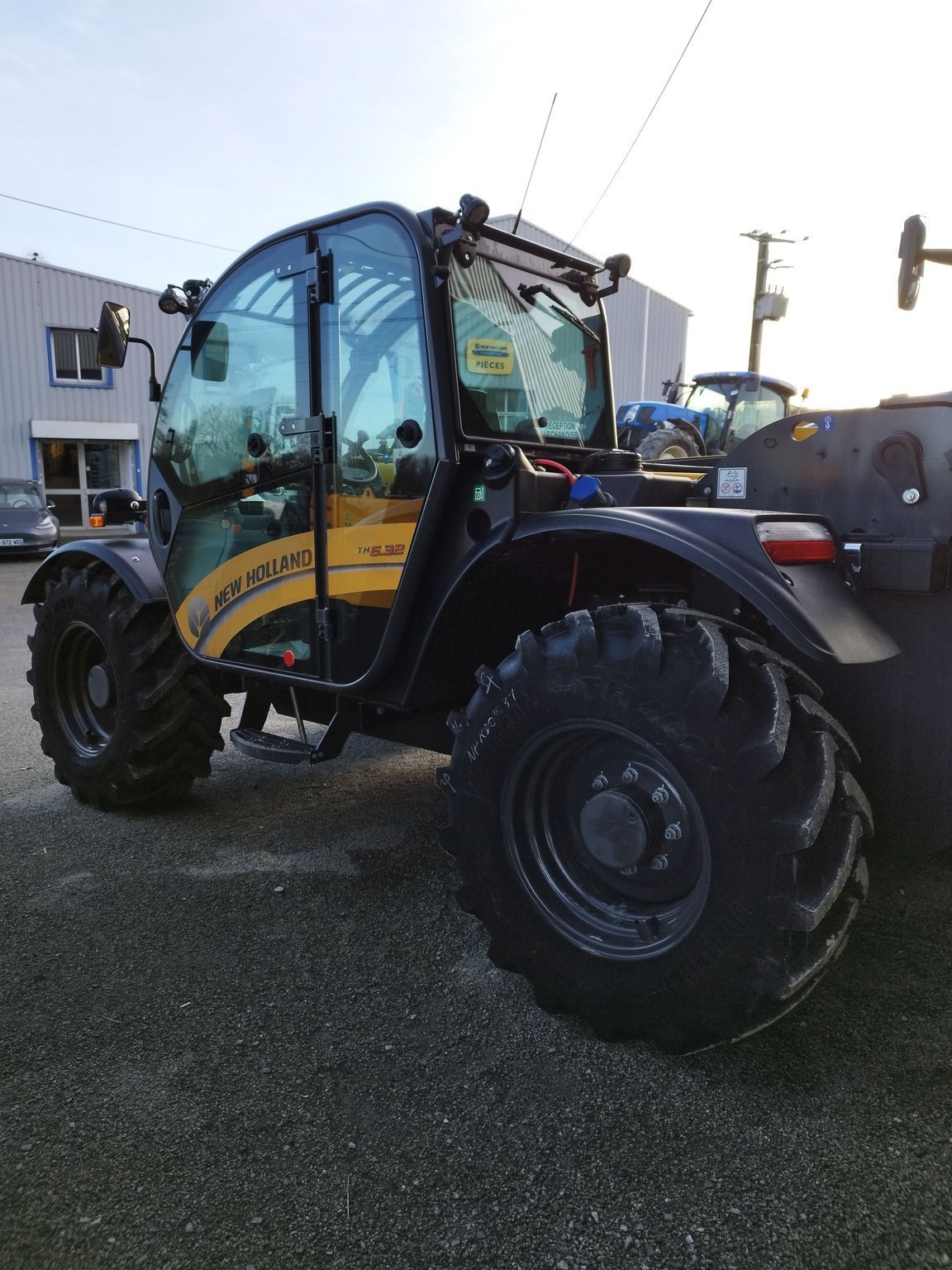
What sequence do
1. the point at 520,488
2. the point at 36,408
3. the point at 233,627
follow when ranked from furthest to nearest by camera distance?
the point at 36,408 → the point at 233,627 → the point at 520,488

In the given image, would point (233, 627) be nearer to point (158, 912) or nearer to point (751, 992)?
point (158, 912)

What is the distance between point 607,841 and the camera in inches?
94.3

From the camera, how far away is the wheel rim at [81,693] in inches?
167

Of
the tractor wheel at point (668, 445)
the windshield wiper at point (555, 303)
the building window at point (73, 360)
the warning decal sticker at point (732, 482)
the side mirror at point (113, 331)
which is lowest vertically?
the warning decal sticker at point (732, 482)

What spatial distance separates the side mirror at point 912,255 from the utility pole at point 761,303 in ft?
30.2

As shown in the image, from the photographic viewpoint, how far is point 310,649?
3.30 m

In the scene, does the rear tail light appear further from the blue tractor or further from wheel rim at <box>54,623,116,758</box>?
the blue tractor

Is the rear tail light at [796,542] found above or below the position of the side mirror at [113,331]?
below

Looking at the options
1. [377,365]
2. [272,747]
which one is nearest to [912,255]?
[377,365]

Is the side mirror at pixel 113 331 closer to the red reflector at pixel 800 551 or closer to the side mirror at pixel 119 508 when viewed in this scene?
the side mirror at pixel 119 508

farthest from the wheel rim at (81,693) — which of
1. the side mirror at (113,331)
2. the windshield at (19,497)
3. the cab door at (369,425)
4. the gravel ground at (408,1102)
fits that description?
the windshield at (19,497)

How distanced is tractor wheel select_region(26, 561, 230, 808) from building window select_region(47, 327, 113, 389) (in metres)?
20.0

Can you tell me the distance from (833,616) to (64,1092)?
7.04 feet

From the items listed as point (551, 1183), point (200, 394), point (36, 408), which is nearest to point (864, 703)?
point (551, 1183)
